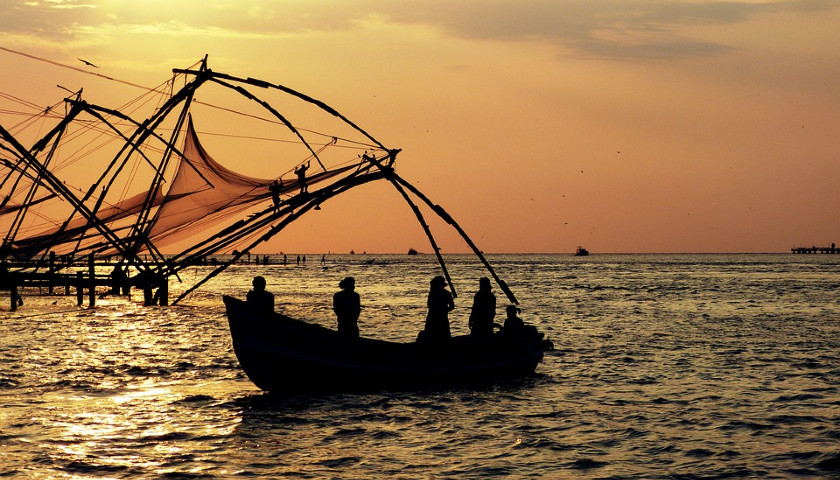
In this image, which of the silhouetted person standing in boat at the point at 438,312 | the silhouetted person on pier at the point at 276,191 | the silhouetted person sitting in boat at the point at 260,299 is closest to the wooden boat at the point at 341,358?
the silhouetted person sitting in boat at the point at 260,299

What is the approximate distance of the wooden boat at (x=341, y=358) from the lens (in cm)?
1883

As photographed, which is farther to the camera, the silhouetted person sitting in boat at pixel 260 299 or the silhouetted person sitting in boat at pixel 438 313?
the silhouetted person sitting in boat at pixel 438 313

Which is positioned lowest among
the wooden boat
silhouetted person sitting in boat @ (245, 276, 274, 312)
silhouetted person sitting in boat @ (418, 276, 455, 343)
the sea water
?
the sea water

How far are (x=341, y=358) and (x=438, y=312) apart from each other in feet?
7.35

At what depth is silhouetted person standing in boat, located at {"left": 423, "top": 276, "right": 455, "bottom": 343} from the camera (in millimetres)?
20609

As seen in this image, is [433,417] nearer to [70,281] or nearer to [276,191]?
[276,191]

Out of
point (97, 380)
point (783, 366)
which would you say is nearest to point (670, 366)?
point (783, 366)

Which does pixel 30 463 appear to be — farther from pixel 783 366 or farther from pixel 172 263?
pixel 783 366

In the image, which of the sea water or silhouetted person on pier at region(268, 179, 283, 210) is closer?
the sea water

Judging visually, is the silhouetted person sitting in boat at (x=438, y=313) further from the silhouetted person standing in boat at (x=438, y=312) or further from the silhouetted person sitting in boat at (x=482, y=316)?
the silhouetted person sitting in boat at (x=482, y=316)

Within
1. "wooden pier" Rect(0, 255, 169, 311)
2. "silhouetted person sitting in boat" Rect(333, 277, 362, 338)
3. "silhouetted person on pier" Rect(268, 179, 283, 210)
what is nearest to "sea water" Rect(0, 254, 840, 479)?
"silhouetted person sitting in boat" Rect(333, 277, 362, 338)

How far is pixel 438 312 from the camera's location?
20750mm

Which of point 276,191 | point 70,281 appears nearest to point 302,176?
point 276,191

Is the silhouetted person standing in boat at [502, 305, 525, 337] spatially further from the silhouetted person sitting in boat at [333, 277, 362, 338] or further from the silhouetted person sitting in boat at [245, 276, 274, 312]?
the silhouetted person sitting in boat at [245, 276, 274, 312]
